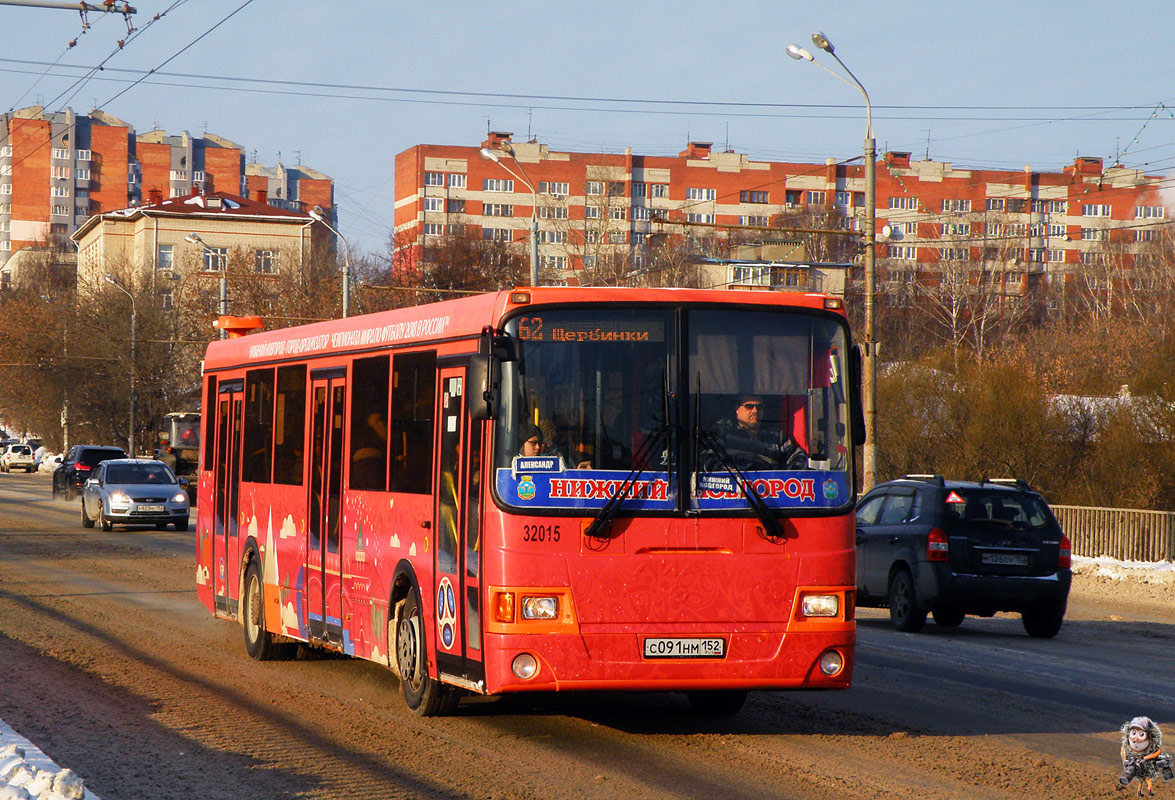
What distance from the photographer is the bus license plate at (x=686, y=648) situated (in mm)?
8586

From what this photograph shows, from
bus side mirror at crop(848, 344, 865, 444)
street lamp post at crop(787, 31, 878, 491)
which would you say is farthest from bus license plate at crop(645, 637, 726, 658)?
street lamp post at crop(787, 31, 878, 491)

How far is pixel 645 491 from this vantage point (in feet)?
28.3

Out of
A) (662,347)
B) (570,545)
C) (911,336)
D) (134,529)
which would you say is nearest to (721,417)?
(662,347)

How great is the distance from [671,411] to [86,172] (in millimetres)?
169781

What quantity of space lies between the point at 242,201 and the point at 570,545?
97566mm

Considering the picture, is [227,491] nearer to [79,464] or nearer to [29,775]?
[29,775]

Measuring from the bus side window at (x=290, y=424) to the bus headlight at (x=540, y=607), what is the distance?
4.19 m

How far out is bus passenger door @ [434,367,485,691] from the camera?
8.74 metres

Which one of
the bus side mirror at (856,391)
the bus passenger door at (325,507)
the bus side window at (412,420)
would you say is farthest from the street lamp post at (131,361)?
the bus side mirror at (856,391)

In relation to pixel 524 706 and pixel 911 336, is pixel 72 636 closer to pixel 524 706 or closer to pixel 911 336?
pixel 524 706

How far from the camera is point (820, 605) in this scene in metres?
8.87

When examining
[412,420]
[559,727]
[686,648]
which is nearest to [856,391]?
[686,648]

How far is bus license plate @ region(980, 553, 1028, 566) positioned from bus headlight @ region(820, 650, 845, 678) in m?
8.26

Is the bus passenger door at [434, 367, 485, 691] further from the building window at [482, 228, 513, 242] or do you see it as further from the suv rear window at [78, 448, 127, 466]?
the building window at [482, 228, 513, 242]
